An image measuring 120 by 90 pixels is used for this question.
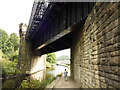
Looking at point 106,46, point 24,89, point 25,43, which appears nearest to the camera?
point 106,46

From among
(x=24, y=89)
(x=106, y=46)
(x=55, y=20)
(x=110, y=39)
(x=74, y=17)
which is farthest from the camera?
(x=24, y=89)

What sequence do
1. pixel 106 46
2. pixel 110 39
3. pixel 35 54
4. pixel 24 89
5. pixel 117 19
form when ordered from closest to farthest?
pixel 117 19
pixel 110 39
pixel 106 46
pixel 24 89
pixel 35 54

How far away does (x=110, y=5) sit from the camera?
3.71 m

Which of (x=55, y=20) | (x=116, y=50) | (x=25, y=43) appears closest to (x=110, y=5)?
(x=116, y=50)

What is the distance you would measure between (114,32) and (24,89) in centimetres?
1251

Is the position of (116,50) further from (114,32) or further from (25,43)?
(25,43)

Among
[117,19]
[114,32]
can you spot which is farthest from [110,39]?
[117,19]

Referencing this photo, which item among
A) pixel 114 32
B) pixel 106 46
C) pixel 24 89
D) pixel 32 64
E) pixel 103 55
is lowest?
pixel 24 89

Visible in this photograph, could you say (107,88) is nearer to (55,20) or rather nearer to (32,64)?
(55,20)

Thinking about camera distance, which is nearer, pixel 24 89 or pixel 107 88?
pixel 107 88

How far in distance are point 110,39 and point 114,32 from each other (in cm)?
29

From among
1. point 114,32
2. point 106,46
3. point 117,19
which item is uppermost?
point 117,19

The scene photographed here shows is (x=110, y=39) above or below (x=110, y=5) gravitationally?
below

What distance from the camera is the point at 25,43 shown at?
23.1 metres
